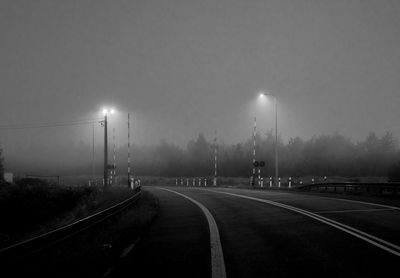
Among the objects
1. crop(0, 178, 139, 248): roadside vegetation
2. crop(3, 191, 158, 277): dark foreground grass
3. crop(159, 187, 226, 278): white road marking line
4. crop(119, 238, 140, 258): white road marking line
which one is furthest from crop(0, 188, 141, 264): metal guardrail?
crop(0, 178, 139, 248): roadside vegetation

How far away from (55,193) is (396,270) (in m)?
47.7

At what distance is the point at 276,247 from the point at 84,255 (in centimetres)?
373

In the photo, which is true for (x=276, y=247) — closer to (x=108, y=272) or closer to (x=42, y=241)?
(x=108, y=272)

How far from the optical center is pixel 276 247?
29.8 feet

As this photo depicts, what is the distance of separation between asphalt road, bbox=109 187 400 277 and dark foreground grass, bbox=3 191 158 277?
37 cm

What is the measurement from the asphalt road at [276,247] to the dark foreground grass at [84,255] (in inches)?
14.4

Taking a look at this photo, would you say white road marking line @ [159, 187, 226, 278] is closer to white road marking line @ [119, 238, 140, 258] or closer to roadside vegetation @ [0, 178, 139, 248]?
white road marking line @ [119, 238, 140, 258]

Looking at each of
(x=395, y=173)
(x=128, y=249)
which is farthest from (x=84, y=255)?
(x=395, y=173)

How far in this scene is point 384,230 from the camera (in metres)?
11.1

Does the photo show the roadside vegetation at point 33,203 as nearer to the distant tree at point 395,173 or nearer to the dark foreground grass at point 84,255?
the distant tree at point 395,173

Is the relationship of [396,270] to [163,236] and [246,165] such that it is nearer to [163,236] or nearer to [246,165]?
[163,236]

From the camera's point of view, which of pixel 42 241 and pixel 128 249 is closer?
pixel 42 241

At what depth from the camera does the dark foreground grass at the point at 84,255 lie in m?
7.15

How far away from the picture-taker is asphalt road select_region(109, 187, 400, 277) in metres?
7.09
